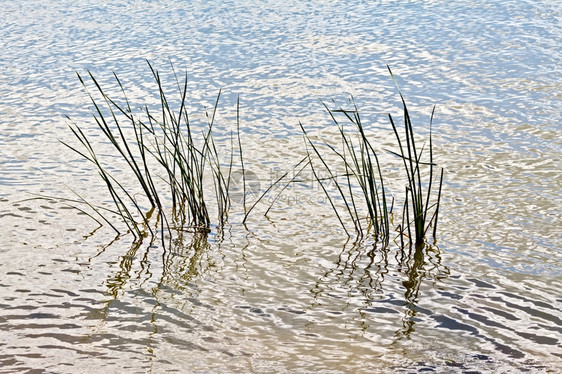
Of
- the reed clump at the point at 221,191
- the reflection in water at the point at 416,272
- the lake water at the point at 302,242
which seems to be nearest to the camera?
the lake water at the point at 302,242

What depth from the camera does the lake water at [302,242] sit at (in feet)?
8.54

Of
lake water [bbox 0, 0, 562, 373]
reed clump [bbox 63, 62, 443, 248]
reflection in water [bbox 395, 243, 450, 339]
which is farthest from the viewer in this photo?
reed clump [bbox 63, 62, 443, 248]

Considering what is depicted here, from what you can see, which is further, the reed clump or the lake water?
the reed clump

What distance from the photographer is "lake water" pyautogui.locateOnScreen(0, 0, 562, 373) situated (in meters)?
2.60

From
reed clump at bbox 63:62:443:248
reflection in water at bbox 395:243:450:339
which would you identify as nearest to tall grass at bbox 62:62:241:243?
reed clump at bbox 63:62:443:248

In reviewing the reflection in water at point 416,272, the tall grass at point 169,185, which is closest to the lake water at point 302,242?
the reflection in water at point 416,272

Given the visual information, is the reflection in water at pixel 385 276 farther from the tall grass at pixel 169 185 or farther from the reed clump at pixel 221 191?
the tall grass at pixel 169 185

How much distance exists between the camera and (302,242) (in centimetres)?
346

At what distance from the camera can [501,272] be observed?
3.09 metres

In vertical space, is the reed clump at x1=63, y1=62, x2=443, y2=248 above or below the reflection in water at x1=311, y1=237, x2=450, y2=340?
above

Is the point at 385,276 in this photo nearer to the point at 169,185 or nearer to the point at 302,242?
the point at 302,242

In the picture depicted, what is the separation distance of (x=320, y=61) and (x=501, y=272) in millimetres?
3649

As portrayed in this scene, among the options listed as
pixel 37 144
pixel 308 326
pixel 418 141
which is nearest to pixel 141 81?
pixel 37 144

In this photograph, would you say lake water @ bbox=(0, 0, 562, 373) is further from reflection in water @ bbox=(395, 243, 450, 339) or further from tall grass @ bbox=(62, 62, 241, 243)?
tall grass @ bbox=(62, 62, 241, 243)
